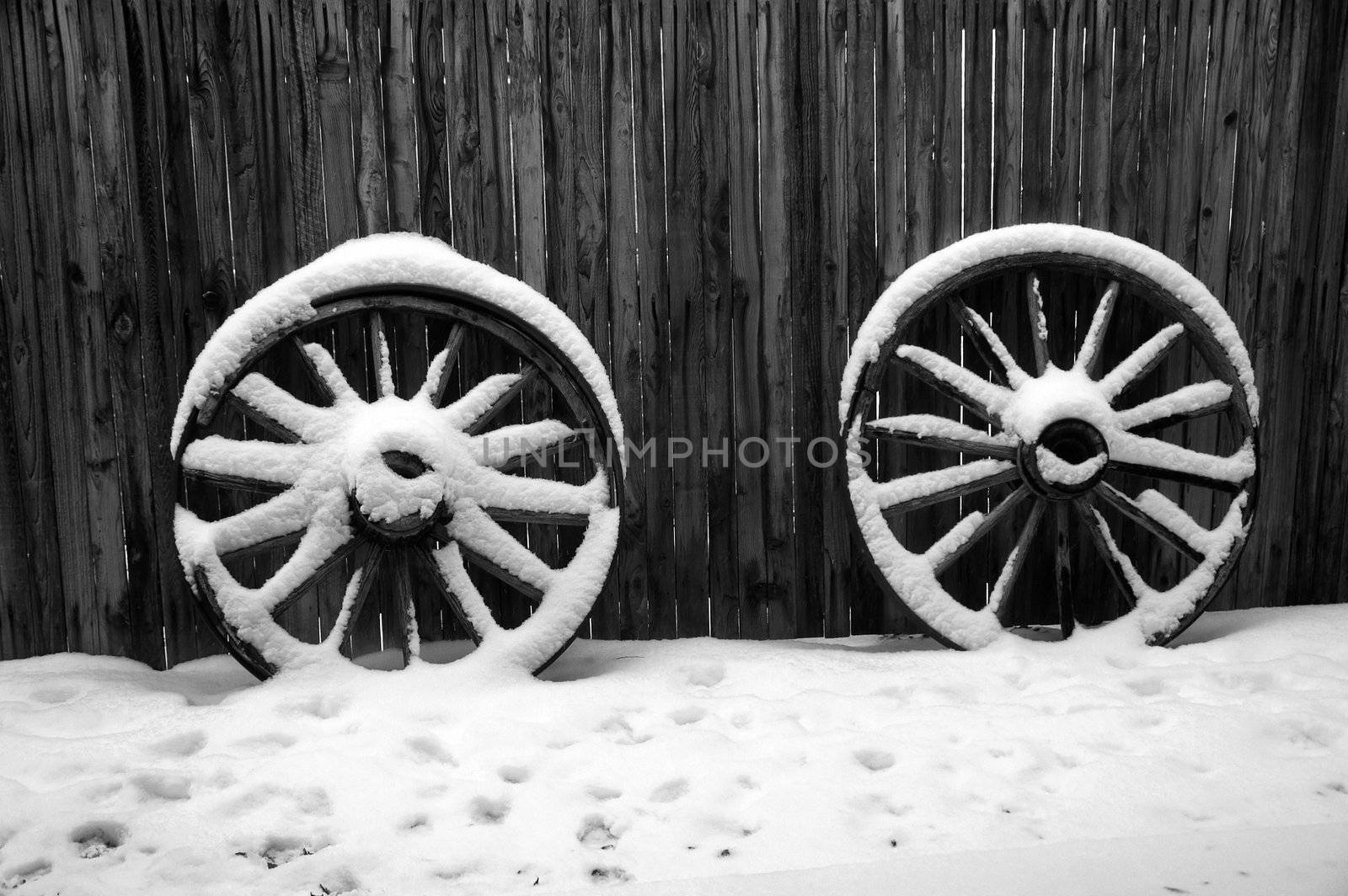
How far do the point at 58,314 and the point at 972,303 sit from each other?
2821 millimetres

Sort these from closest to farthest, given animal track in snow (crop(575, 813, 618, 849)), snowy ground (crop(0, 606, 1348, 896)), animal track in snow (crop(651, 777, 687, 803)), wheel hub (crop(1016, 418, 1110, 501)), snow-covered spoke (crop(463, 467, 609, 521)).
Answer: snowy ground (crop(0, 606, 1348, 896))
animal track in snow (crop(575, 813, 618, 849))
animal track in snow (crop(651, 777, 687, 803))
snow-covered spoke (crop(463, 467, 609, 521))
wheel hub (crop(1016, 418, 1110, 501))

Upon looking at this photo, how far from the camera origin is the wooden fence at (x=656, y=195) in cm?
259

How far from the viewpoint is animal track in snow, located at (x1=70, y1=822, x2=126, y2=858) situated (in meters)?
1.72

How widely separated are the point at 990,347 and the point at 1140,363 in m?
0.48

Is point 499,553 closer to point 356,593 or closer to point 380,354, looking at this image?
point 356,593

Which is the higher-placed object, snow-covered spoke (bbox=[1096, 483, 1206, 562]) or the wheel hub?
the wheel hub

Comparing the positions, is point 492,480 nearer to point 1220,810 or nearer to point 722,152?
point 722,152

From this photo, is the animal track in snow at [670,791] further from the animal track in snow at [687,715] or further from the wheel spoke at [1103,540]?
the wheel spoke at [1103,540]

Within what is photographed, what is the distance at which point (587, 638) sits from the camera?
9.43ft

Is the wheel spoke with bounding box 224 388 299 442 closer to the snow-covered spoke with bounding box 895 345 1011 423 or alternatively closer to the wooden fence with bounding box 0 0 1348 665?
the wooden fence with bounding box 0 0 1348 665

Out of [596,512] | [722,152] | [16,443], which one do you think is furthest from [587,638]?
[16,443]

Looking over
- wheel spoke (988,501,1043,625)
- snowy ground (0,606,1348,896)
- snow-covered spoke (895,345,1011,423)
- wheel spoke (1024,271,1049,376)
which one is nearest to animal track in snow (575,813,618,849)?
snowy ground (0,606,1348,896)

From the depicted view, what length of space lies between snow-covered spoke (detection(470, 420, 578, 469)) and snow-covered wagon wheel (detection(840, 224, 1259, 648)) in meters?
0.86

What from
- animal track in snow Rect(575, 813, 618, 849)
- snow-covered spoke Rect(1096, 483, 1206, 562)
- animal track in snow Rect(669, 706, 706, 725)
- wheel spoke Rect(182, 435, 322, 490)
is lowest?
animal track in snow Rect(575, 813, 618, 849)
